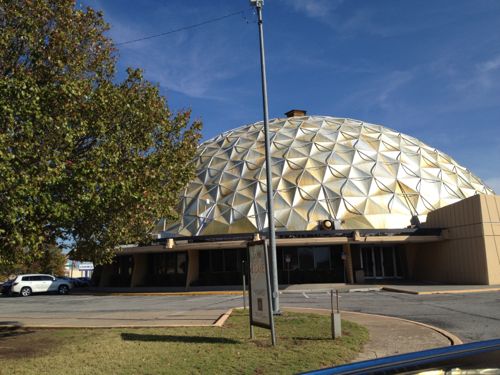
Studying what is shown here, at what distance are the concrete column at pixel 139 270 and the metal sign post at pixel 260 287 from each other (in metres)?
26.4

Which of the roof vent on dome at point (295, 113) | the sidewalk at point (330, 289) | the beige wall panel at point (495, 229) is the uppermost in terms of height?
the roof vent on dome at point (295, 113)

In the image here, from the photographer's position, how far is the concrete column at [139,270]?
120ft

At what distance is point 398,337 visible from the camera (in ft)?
36.1

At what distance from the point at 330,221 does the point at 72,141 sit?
2353 cm

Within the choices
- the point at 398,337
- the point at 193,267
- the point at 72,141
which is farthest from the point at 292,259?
the point at 72,141

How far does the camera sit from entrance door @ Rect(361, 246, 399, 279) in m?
34.7

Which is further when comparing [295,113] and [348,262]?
[295,113]

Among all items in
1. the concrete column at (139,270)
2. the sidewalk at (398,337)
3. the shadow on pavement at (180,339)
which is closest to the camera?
the sidewalk at (398,337)

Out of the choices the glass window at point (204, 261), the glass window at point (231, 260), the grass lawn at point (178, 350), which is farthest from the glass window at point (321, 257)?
the grass lawn at point (178, 350)

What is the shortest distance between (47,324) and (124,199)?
21.0 ft

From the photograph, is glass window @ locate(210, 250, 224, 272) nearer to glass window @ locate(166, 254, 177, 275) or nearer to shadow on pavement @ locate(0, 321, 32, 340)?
glass window @ locate(166, 254, 177, 275)

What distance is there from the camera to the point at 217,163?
39094 mm

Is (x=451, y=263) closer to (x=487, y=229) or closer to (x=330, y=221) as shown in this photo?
(x=487, y=229)

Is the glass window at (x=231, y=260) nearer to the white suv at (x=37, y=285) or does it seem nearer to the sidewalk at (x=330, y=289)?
the sidewalk at (x=330, y=289)
